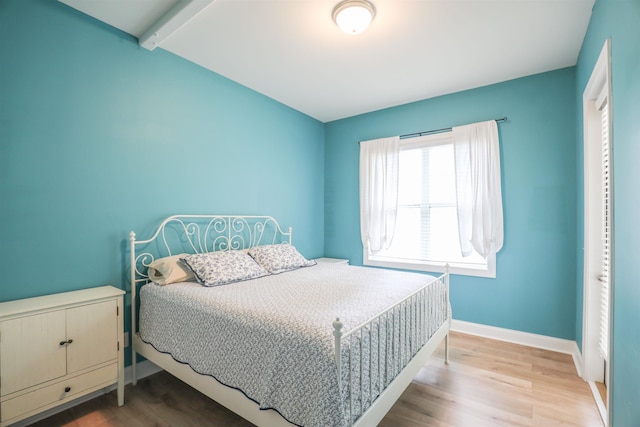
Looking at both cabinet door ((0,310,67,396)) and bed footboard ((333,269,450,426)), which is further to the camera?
cabinet door ((0,310,67,396))

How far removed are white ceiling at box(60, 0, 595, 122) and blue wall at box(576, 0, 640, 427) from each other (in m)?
0.67

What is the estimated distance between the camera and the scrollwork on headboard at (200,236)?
2426 millimetres

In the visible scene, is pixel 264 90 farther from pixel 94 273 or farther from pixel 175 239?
pixel 94 273

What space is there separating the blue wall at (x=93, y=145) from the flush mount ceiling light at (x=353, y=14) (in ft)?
4.99

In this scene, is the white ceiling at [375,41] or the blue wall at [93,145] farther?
the white ceiling at [375,41]

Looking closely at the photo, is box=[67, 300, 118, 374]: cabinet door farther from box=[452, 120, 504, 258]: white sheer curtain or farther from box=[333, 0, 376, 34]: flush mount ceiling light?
box=[452, 120, 504, 258]: white sheer curtain

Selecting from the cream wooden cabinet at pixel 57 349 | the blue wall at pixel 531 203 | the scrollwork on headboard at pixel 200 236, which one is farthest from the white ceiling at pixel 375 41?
the cream wooden cabinet at pixel 57 349

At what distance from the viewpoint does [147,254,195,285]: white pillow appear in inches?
89.7

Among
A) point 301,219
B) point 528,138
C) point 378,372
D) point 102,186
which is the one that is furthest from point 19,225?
point 528,138

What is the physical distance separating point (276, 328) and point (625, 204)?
5.68 feet

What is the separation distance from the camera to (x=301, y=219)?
402cm

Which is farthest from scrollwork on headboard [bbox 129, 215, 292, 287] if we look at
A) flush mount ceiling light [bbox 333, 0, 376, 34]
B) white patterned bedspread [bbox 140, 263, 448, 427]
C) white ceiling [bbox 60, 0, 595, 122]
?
flush mount ceiling light [bbox 333, 0, 376, 34]

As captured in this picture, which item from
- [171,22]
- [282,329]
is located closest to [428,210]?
[282,329]

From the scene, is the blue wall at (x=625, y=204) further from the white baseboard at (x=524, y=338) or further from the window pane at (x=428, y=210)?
the window pane at (x=428, y=210)
